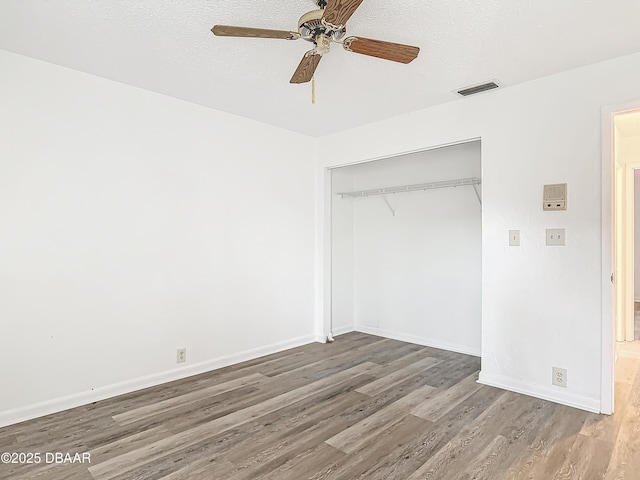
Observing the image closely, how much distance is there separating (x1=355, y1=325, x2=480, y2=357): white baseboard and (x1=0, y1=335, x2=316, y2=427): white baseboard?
131 centimetres

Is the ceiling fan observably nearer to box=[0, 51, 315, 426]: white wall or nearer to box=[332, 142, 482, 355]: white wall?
box=[0, 51, 315, 426]: white wall

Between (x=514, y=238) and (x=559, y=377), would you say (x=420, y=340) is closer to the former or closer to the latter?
(x=559, y=377)

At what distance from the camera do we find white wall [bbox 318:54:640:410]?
9.15 ft

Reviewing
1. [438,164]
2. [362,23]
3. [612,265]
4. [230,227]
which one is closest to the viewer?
[362,23]

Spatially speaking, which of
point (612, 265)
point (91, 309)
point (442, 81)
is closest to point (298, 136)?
point (442, 81)

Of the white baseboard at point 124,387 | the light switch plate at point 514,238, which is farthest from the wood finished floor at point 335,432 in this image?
the light switch plate at point 514,238

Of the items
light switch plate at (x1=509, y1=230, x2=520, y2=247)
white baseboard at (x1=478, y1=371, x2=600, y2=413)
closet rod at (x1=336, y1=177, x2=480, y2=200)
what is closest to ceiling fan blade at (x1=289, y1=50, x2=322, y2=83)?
light switch plate at (x1=509, y1=230, x2=520, y2=247)

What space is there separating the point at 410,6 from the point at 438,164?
2.62m

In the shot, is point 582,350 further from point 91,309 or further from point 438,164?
point 91,309

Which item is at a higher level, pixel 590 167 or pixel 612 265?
pixel 590 167

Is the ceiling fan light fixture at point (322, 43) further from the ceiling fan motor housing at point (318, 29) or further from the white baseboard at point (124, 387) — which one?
the white baseboard at point (124, 387)

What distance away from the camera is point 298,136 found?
4598mm

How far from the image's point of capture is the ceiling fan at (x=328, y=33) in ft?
5.87

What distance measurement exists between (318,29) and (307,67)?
39 centimetres
